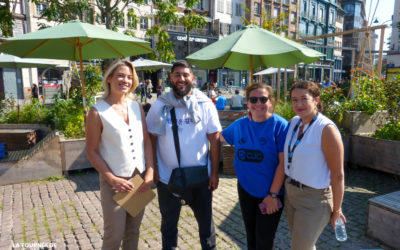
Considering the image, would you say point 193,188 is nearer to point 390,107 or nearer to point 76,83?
point 390,107

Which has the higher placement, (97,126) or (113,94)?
(113,94)

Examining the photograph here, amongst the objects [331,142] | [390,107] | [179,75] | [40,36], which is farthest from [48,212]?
[390,107]

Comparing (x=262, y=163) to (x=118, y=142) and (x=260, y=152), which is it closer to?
(x=260, y=152)

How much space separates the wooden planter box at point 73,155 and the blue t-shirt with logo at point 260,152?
457 centimetres

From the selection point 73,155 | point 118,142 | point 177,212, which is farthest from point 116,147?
point 73,155

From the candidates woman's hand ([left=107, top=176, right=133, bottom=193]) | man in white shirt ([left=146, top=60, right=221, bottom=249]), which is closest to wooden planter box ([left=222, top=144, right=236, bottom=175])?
man in white shirt ([left=146, top=60, right=221, bottom=249])

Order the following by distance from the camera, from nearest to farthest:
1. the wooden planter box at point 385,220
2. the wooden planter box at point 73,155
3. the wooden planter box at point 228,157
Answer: the wooden planter box at point 385,220 < the wooden planter box at point 73,155 < the wooden planter box at point 228,157

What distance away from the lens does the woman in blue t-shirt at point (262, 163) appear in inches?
94.0

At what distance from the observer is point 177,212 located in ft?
9.08

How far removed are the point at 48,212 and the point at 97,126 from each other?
2772 mm

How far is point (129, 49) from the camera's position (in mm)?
5820

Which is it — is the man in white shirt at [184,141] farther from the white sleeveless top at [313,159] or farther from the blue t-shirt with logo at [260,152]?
the white sleeveless top at [313,159]

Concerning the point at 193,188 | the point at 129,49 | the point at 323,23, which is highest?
the point at 323,23

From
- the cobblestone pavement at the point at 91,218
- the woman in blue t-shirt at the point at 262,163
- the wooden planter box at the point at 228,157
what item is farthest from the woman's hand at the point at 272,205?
the wooden planter box at the point at 228,157
